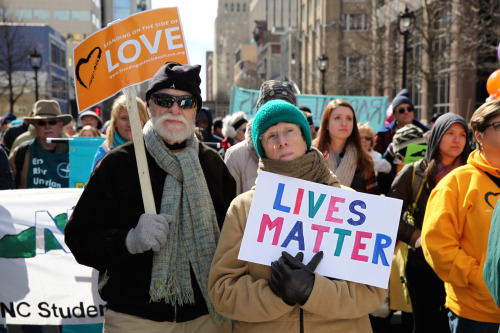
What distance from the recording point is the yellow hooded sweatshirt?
3.16 metres

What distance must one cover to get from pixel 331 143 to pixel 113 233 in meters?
2.68

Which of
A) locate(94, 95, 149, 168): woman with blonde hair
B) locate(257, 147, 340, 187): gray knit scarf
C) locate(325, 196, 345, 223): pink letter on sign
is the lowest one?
locate(325, 196, 345, 223): pink letter on sign

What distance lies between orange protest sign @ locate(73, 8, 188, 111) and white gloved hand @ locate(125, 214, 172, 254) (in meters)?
0.81

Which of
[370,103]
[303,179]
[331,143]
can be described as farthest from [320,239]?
[370,103]

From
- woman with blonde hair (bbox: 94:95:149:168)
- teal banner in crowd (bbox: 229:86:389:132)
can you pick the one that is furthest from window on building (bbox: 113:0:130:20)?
woman with blonde hair (bbox: 94:95:149:168)

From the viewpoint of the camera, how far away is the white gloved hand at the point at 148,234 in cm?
270

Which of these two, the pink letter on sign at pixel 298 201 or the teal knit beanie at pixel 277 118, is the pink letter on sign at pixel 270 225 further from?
the teal knit beanie at pixel 277 118

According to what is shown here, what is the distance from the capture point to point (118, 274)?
2.88 meters

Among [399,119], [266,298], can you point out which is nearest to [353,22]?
[399,119]

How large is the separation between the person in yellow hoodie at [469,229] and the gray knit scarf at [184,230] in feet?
4.21

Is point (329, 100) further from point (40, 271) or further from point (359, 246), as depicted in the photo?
point (359, 246)

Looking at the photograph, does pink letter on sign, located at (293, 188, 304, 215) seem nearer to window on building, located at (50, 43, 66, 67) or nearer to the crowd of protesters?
the crowd of protesters

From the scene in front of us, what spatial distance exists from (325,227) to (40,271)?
2.78 m

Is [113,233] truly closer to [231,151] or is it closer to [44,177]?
[231,151]
